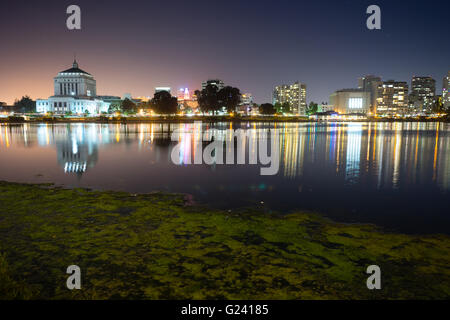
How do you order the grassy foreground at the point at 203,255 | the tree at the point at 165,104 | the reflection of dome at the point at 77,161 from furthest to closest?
the tree at the point at 165,104
the reflection of dome at the point at 77,161
the grassy foreground at the point at 203,255

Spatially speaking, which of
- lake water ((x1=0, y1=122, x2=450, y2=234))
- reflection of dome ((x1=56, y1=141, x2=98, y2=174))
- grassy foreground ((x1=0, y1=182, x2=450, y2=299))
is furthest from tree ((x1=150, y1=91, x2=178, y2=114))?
grassy foreground ((x1=0, y1=182, x2=450, y2=299))

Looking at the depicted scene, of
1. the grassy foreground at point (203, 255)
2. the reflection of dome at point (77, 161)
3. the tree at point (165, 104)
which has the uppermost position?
the tree at point (165, 104)

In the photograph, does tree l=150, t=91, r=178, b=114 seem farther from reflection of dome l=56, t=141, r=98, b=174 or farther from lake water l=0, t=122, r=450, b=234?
lake water l=0, t=122, r=450, b=234

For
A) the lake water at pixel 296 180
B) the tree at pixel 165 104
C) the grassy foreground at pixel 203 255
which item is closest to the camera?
the grassy foreground at pixel 203 255

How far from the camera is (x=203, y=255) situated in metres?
8.89

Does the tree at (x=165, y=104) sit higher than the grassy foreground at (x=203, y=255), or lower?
higher

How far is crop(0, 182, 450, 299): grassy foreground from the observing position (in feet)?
23.6

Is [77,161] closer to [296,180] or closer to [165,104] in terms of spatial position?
[296,180]

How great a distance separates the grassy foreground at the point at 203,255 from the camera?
7195 mm

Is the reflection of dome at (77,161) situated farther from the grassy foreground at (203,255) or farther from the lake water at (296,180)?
the grassy foreground at (203,255)

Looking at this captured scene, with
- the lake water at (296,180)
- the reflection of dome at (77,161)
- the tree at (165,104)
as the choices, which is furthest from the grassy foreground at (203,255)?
the tree at (165,104)

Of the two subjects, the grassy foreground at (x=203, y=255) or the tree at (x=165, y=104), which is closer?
the grassy foreground at (x=203, y=255)
